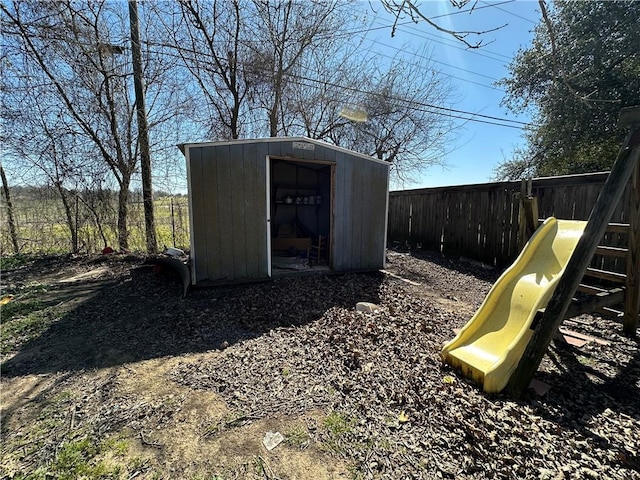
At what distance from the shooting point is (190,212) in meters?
4.30

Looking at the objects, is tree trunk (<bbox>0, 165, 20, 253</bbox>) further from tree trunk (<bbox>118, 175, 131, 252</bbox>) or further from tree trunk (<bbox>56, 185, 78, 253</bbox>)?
tree trunk (<bbox>118, 175, 131, 252</bbox>)

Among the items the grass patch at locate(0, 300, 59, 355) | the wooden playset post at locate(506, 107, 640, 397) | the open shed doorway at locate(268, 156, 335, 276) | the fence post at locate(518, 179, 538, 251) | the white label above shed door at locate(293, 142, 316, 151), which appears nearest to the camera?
the wooden playset post at locate(506, 107, 640, 397)

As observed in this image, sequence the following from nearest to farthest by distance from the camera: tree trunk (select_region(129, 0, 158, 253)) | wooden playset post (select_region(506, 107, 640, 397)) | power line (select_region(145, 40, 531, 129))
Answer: wooden playset post (select_region(506, 107, 640, 397))
tree trunk (select_region(129, 0, 158, 253))
power line (select_region(145, 40, 531, 129))

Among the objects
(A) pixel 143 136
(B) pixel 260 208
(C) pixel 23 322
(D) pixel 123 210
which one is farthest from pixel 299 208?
(C) pixel 23 322

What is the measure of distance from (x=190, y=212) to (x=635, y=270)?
5143 mm

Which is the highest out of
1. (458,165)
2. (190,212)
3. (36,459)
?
(458,165)

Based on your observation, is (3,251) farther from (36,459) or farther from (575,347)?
(575,347)

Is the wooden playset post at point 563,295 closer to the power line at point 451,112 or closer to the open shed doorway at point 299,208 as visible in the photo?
the open shed doorway at point 299,208

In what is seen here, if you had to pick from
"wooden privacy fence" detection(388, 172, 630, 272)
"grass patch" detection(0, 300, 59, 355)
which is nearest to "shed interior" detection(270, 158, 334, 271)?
"wooden privacy fence" detection(388, 172, 630, 272)

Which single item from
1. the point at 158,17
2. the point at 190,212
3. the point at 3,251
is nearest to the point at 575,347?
the point at 190,212

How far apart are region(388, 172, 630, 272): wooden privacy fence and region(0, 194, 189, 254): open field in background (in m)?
6.53

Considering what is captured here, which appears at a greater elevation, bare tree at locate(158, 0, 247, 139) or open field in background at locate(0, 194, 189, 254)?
bare tree at locate(158, 0, 247, 139)

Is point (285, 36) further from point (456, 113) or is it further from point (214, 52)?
point (456, 113)

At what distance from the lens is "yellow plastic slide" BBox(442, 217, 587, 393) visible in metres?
2.10
